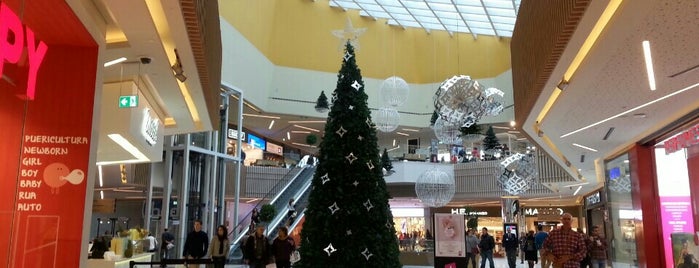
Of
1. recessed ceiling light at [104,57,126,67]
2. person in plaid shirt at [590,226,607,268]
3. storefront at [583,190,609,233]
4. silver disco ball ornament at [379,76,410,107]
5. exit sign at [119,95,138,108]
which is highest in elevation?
silver disco ball ornament at [379,76,410,107]

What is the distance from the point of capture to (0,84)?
368cm

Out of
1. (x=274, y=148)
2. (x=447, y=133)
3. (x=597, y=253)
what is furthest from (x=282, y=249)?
(x=274, y=148)

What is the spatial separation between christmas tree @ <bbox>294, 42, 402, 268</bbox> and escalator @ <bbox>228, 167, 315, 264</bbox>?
32.7ft

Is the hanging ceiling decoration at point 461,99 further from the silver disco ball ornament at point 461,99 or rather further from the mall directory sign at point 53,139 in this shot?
the mall directory sign at point 53,139

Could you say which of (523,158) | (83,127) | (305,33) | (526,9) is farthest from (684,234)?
(305,33)

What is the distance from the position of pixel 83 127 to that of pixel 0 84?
102cm

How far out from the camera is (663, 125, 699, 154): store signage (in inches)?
299

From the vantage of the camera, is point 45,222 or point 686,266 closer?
point 45,222

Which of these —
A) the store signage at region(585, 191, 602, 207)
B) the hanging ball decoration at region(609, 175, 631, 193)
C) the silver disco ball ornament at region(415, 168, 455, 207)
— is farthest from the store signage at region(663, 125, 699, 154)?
the silver disco ball ornament at region(415, 168, 455, 207)

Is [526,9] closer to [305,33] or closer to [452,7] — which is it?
[452,7]

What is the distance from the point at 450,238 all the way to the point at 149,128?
14.9 feet

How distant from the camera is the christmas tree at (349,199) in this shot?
283 inches

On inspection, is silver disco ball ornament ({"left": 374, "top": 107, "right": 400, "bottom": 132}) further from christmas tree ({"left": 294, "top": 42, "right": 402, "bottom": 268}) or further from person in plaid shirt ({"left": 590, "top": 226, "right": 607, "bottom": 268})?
christmas tree ({"left": 294, "top": 42, "right": 402, "bottom": 268})

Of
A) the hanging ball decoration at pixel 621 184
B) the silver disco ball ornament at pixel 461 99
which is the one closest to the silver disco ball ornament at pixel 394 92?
the hanging ball decoration at pixel 621 184
